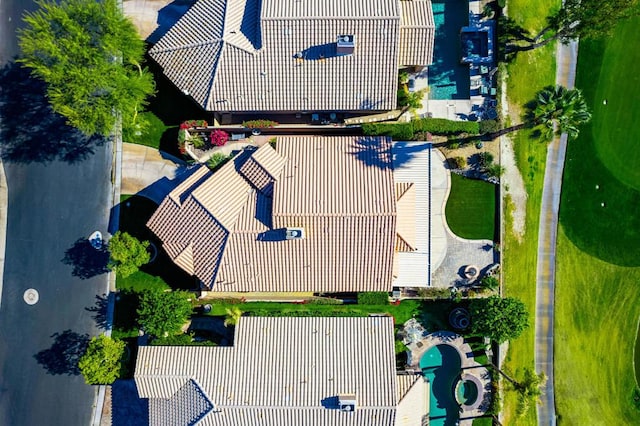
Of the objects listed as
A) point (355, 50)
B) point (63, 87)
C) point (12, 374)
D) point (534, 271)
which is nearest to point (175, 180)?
point (63, 87)

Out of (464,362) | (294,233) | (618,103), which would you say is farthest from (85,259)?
(618,103)

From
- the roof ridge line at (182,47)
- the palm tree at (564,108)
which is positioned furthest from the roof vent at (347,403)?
the roof ridge line at (182,47)

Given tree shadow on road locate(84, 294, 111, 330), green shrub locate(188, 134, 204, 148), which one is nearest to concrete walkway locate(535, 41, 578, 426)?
green shrub locate(188, 134, 204, 148)

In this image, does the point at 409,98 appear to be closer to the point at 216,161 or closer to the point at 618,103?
the point at 216,161

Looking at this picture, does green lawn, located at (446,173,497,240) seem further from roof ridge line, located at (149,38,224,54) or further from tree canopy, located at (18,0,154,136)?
tree canopy, located at (18,0,154,136)

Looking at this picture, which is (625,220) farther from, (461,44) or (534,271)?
(461,44)
